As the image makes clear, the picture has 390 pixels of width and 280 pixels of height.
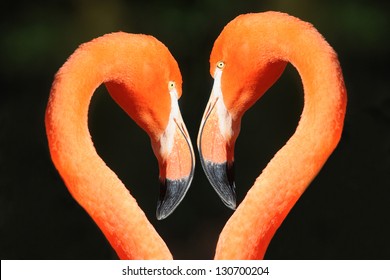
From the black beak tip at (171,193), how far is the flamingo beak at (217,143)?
0.13m

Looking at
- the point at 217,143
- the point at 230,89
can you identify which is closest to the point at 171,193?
the point at 217,143

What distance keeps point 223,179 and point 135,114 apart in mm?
482

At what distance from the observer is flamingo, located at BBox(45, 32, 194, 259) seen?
3480 millimetres

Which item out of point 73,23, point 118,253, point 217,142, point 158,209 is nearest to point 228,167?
point 217,142

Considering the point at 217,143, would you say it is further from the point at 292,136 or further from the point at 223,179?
the point at 292,136

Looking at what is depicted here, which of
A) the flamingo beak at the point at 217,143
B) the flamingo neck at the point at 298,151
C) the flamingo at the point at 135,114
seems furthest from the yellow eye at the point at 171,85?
the flamingo neck at the point at 298,151

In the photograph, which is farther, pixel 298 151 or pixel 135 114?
pixel 135 114

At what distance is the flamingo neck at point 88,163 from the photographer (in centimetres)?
347

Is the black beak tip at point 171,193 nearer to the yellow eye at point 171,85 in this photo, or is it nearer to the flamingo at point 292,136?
the flamingo at point 292,136

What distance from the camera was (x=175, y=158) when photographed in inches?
142

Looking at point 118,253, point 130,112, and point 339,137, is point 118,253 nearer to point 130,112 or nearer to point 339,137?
point 130,112

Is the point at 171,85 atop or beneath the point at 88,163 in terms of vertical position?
atop

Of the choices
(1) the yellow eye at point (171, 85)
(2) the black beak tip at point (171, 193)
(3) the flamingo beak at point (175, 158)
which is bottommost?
(2) the black beak tip at point (171, 193)

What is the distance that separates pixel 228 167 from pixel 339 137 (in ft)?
1.65
